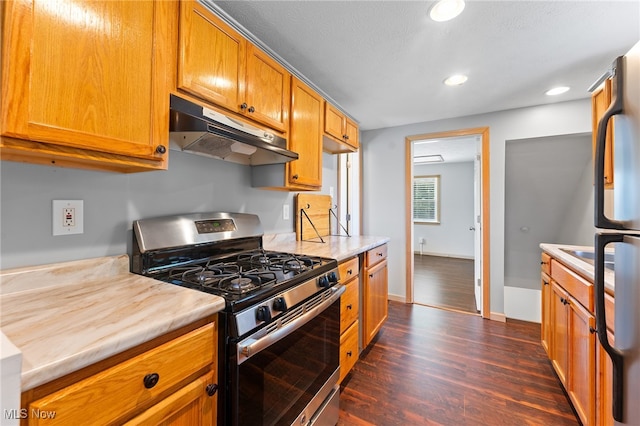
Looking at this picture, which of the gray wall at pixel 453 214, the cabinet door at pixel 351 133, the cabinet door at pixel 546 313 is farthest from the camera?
the gray wall at pixel 453 214

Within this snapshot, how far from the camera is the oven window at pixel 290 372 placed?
0.91 meters

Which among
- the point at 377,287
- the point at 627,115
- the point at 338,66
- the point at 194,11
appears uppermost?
the point at 338,66

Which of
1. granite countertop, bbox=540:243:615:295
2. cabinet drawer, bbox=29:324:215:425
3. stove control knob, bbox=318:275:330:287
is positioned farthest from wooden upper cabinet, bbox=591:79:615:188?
cabinet drawer, bbox=29:324:215:425

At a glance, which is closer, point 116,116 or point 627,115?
point 627,115

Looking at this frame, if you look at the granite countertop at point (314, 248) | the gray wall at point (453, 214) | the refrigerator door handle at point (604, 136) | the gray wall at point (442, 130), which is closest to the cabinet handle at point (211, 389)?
the granite countertop at point (314, 248)

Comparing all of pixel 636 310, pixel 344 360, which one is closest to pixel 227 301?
pixel 636 310

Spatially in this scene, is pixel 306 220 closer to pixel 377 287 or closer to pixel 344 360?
pixel 377 287

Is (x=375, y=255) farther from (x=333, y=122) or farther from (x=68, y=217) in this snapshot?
(x=68, y=217)

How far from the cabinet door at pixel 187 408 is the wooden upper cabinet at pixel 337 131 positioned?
190 centimetres

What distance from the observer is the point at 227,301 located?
86 centimetres

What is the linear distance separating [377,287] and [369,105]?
1.82 metres

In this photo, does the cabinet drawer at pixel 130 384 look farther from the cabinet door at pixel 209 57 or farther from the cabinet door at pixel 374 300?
the cabinet door at pixel 374 300

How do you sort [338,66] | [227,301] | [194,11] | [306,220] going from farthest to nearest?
[306,220], [338,66], [194,11], [227,301]

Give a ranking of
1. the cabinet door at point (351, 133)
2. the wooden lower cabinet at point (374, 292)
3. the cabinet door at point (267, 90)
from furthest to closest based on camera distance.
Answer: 1. the cabinet door at point (351, 133)
2. the wooden lower cabinet at point (374, 292)
3. the cabinet door at point (267, 90)
